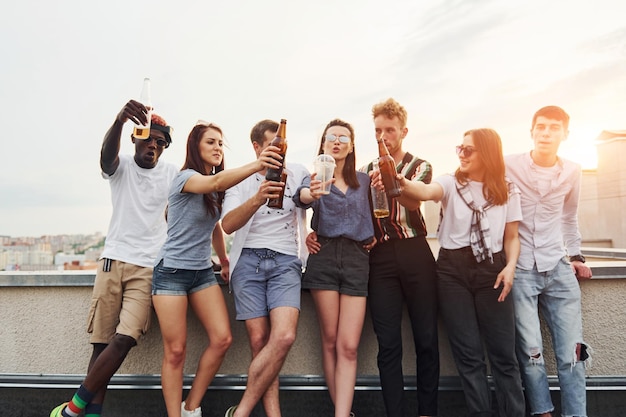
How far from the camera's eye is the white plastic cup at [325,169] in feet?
9.38

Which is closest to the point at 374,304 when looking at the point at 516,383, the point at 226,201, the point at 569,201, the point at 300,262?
the point at 300,262

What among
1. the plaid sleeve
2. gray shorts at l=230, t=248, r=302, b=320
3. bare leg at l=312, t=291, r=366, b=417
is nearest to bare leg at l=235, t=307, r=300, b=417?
gray shorts at l=230, t=248, r=302, b=320

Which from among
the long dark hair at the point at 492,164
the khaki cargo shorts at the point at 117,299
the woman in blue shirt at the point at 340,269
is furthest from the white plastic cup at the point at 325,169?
the khaki cargo shorts at the point at 117,299

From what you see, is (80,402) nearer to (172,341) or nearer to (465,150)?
(172,341)

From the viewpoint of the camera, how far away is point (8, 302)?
11.7ft

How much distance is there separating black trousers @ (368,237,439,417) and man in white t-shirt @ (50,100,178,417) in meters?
1.60

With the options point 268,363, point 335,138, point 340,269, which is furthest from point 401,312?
point 335,138

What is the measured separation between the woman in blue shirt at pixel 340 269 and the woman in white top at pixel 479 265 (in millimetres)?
378

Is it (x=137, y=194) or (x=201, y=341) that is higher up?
(x=137, y=194)

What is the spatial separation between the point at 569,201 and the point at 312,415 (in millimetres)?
2460

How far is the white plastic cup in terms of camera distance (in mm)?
2859

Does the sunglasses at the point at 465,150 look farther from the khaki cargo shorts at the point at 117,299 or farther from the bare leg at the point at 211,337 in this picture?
the khaki cargo shorts at the point at 117,299

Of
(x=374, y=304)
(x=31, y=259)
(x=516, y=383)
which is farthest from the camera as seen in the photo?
(x=31, y=259)

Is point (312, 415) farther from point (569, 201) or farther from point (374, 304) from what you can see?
point (569, 201)
